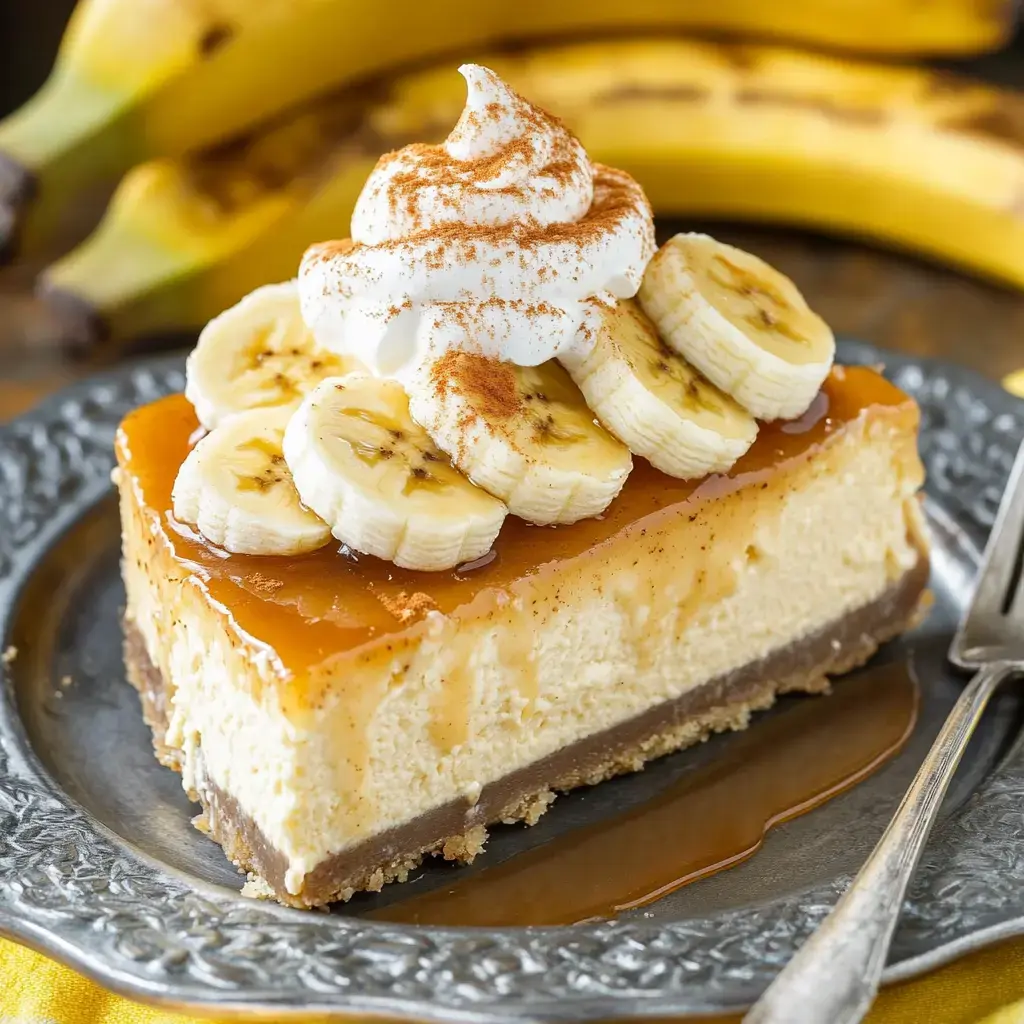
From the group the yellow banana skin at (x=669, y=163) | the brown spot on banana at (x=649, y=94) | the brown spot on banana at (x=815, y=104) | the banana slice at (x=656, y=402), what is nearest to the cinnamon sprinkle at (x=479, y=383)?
the banana slice at (x=656, y=402)

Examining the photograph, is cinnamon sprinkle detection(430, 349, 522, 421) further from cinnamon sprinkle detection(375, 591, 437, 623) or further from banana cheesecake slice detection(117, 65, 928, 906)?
cinnamon sprinkle detection(375, 591, 437, 623)

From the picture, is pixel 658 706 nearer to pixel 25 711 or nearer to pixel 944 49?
pixel 25 711

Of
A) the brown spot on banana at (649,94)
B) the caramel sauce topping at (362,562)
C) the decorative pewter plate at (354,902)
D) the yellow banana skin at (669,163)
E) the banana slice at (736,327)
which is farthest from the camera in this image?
the brown spot on banana at (649,94)

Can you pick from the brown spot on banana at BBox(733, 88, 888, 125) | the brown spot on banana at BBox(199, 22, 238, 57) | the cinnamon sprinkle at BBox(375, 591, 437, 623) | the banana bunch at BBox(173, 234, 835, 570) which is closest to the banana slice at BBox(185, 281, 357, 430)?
the banana bunch at BBox(173, 234, 835, 570)

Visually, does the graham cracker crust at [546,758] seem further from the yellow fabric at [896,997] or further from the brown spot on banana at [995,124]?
the brown spot on banana at [995,124]

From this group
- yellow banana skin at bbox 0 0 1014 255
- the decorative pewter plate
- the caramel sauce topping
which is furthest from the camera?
yellow banana skin at bbox 0 0 1014 255
